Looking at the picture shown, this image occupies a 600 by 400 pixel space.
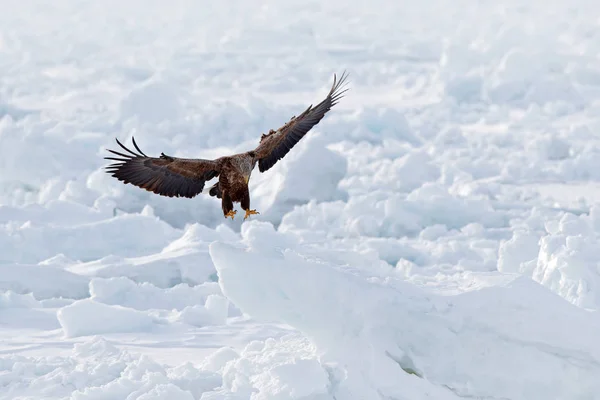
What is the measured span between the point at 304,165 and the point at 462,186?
2.72m

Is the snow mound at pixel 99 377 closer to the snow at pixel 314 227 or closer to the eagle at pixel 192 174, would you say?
the snow at pixel 314 227

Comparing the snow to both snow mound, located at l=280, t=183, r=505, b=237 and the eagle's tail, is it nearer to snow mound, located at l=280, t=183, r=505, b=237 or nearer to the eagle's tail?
snow mound, located at l=280, t=183, r=505, b=237

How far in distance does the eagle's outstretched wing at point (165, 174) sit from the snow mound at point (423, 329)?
1.50 feet

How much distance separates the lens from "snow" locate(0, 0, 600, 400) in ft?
17.2

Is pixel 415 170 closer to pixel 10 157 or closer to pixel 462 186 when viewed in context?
pixel 462 186

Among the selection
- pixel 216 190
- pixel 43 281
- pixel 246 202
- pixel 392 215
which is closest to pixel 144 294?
pixel 43 281

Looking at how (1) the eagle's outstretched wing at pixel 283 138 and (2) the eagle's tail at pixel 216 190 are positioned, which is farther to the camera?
(1) the eagle's outstretched wing at pixel 283 138

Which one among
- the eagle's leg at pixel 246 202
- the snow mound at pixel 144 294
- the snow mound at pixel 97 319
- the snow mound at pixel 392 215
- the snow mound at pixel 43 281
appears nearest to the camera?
the eagle's leg at pixel 246 202

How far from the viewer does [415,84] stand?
27.1m

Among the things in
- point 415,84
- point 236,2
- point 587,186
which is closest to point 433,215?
point 587,186

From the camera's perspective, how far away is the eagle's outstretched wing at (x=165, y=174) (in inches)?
217

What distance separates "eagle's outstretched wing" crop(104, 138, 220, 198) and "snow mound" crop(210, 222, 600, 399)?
458mm

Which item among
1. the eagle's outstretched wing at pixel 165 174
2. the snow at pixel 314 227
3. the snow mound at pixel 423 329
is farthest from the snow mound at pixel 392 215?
the snow mound at pixel 423 329

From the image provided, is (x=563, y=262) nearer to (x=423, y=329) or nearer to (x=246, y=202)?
(x=423, y=329)
